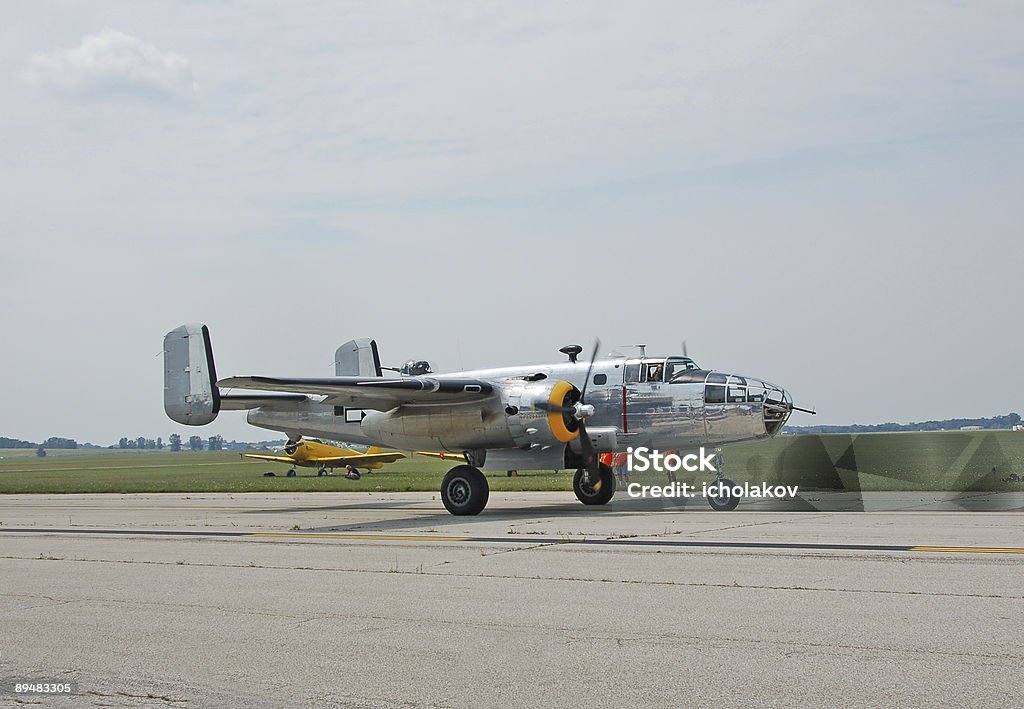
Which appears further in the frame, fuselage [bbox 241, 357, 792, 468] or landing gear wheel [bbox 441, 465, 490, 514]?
landing gear wheel [bbox 441, 465, 490, 514]

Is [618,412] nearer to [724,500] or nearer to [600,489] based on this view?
[600,489]

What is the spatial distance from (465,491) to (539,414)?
8.01 feet

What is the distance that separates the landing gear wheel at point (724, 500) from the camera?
2292cm

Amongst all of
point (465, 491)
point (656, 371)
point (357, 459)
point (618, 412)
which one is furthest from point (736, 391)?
point (357, 459)

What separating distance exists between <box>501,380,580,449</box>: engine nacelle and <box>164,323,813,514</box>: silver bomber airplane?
0.03 m

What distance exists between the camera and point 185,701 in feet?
23.1

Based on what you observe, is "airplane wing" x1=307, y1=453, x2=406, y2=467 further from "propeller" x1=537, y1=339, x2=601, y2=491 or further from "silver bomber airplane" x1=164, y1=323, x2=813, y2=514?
"propeller" x1=537, y1=339, x2=601, y2=491

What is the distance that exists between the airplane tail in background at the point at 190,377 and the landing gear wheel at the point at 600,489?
357 inches

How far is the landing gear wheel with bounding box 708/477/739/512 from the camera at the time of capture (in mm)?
22922

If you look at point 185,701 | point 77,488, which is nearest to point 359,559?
point 185,701

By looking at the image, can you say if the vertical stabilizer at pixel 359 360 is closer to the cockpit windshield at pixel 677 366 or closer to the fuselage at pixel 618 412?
the fuselage at pixel 618 412

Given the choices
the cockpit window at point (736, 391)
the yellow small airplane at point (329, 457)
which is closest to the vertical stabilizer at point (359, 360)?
the cockpit window at point (736, 391)

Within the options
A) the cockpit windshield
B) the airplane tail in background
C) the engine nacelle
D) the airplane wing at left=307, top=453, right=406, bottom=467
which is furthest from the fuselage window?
the airplane wing at left=307, top=453, right=406, bottom=467

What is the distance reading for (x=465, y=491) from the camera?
22.9m
